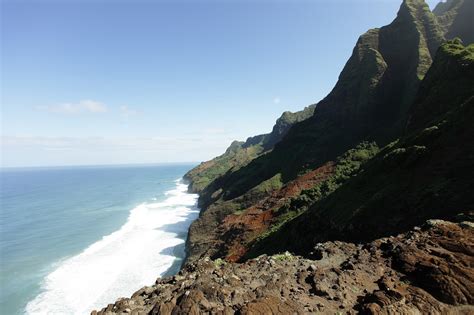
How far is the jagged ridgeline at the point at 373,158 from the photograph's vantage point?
18.6m

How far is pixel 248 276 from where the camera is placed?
1242cm

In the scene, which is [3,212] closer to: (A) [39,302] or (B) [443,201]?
(A) [39,302]

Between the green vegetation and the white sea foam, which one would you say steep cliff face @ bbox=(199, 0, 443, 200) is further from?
the white sea foam

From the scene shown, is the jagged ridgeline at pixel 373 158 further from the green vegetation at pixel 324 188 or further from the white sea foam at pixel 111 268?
the white sea foam at pixel 111 268

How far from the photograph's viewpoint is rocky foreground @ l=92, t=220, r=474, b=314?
374 inches

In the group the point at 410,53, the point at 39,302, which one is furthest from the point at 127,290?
the point at 410,53

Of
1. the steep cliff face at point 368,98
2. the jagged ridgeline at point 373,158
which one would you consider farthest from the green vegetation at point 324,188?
the steep cliff face at point 368,98

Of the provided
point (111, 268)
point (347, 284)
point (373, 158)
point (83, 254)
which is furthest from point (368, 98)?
point (83, 254)

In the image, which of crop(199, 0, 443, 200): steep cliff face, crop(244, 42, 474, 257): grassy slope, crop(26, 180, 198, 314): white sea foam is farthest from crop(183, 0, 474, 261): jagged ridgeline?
crop(26, 180, 198, 314): white sea foam

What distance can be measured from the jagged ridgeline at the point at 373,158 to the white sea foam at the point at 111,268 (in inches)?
285

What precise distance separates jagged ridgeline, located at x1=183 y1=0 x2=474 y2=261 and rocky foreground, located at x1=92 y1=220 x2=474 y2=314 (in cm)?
393

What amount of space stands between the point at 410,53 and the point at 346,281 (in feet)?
204

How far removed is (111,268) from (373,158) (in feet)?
127

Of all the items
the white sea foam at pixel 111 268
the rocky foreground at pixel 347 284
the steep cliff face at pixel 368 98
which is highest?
the steep cliff face at pixel 368 98
